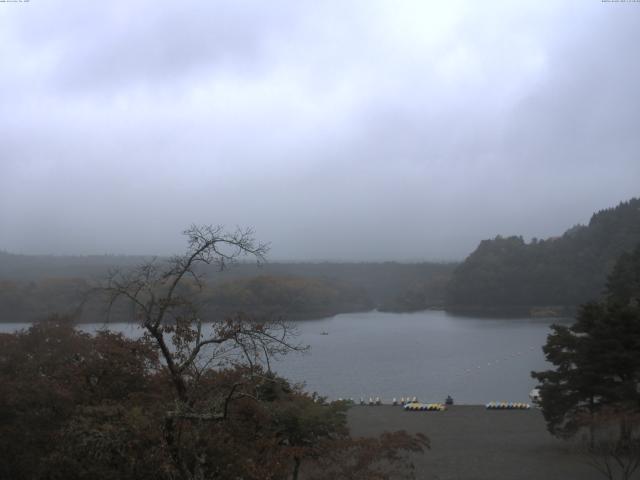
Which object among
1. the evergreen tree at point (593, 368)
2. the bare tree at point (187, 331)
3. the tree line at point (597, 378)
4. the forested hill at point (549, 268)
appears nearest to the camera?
the bare tree at point (187, 331)

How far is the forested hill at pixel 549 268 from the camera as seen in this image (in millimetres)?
54875

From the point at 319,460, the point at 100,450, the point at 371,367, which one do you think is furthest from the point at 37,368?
the point at 371,367

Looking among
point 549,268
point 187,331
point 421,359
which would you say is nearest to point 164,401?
point 187,331

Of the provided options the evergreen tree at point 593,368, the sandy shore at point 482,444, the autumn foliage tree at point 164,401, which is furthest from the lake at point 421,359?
the evergreen tree at point 593,368

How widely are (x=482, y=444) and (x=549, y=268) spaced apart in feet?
155

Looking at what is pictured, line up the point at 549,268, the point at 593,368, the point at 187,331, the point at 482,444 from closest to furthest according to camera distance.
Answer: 1. the point at 187,331
2. the point at 593,368
3. the point at 482,444
4. the point at 549,268

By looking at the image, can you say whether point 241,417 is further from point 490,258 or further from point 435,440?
point 490,258

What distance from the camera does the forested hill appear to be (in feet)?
180

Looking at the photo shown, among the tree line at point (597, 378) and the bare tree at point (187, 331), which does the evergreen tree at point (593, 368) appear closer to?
the tree line at point (597, 378)

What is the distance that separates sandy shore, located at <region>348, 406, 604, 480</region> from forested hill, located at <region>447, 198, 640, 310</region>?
41.3 metres

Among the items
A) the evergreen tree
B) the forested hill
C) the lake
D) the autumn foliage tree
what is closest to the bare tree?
the autumn foliage tree

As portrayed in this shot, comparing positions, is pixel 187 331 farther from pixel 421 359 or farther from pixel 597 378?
pixel 421 359

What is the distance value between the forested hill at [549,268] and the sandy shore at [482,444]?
4128cm

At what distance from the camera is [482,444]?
12.9 meters
